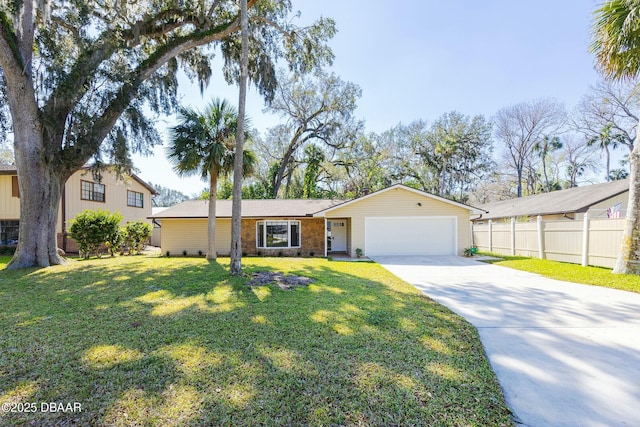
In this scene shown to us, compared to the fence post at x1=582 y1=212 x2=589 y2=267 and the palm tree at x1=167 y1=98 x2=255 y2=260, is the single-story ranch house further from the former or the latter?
the fence post at x1=582 y1=212 x2=589 y2=267

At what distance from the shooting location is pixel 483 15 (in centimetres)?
1018

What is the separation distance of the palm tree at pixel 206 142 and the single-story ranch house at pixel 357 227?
3.57 m

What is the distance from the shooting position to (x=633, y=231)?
7.72 meters

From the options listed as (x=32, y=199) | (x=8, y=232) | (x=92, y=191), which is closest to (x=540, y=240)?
(x=32, y=199)

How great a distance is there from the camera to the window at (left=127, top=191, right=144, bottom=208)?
801 inches

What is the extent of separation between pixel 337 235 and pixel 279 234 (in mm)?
3462

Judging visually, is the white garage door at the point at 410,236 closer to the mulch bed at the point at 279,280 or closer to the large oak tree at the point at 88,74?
the mulch bed at the point at 279,280

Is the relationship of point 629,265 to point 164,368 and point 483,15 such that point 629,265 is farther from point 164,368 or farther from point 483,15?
point 164,368

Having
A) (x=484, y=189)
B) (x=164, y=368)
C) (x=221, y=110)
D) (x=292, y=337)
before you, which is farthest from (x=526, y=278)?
(x=484, y=189)

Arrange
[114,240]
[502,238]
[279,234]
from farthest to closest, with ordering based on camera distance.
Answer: [502,238] < [279,234] < [114,240]

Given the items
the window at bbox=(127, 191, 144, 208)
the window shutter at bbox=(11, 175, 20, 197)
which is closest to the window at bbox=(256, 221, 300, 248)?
the window at bbox=(127, 191, 144, 208)

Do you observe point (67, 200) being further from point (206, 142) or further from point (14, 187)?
point (206, 142)

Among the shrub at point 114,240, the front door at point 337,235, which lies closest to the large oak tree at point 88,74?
the shrub at point 114,240

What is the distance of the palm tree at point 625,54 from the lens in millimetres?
6902
